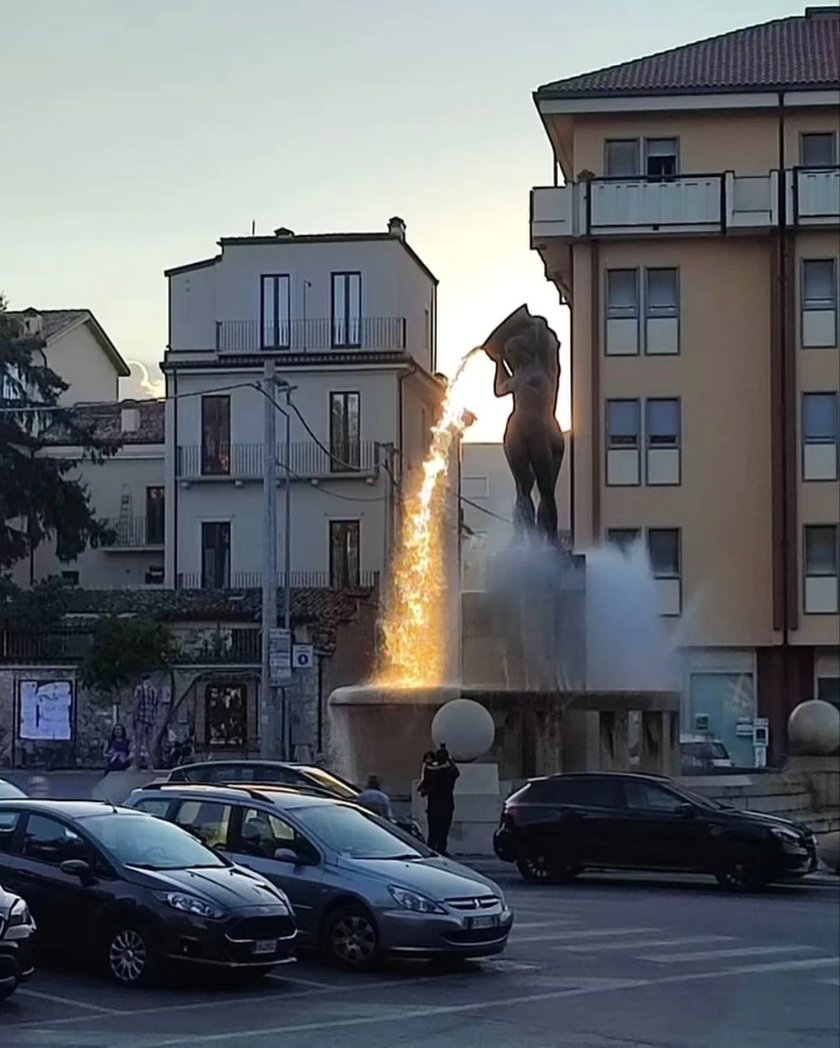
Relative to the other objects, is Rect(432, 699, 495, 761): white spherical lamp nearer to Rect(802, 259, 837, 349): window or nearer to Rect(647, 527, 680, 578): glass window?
Rect(647, 527, 680, 578): glass window

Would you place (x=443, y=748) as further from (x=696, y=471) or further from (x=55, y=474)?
(x=55, y=474)

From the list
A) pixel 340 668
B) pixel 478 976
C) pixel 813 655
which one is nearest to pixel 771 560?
pixel 813 655

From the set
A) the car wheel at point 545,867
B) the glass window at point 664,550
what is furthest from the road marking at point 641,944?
the glass window at point 664,550

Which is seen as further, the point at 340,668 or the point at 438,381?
the point at 438,381

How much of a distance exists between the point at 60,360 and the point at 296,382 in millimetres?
16269

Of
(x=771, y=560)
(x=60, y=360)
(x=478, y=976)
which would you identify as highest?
(x=60, y=360)

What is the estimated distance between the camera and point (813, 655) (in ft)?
161

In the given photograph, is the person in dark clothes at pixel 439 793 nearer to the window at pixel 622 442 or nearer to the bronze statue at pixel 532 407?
the bronze statue at pixel 532 407

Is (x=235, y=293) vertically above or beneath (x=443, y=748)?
above

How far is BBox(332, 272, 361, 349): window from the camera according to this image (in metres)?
61.9

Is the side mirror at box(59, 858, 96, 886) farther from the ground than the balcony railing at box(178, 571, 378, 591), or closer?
closer

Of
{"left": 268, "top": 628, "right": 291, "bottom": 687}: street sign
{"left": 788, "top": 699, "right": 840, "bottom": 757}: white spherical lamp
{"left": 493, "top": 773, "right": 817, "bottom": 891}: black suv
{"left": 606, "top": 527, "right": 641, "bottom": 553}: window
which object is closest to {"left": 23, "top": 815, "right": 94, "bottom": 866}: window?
{"left": 493, "top": 773, "right": 817, "bottom": 891}: black suv

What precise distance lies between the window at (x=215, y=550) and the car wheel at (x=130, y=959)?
156ft

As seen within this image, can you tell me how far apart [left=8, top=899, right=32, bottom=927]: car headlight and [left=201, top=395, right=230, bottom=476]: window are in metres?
49.0
